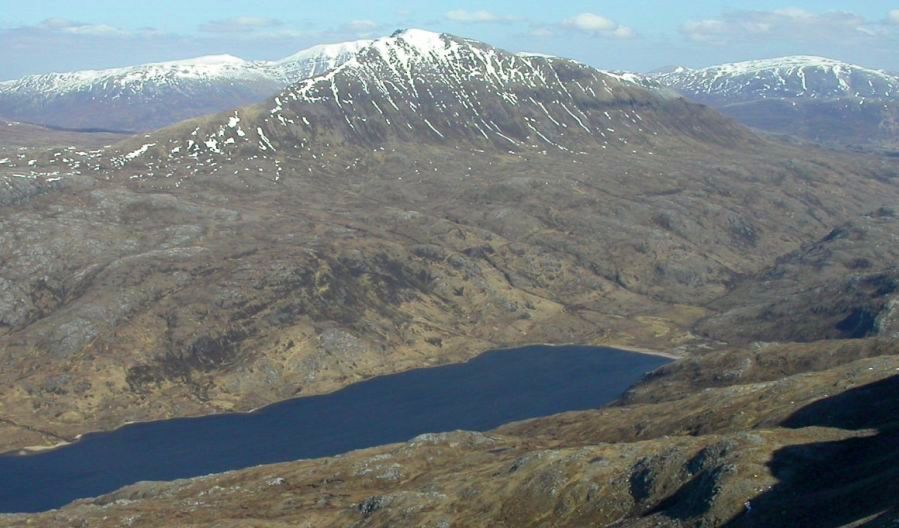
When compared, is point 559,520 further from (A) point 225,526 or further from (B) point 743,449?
(A) point 225,526

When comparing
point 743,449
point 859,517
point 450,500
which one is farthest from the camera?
→ point 450,500

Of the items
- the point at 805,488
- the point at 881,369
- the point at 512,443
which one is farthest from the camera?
the point at 512,443

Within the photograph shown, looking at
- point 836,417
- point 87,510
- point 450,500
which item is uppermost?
point 836,417

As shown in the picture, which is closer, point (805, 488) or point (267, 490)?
point (805, 488)

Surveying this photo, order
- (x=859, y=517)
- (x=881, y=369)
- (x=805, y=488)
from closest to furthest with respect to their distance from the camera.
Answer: (x=859, y=517)
(x=805, y=488)
(x=881, y=369)

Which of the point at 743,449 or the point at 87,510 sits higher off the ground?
the point at 743,449

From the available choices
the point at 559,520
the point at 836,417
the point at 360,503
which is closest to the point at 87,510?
the point at 360,503

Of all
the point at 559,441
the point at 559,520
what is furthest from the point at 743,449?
the point at 559,441

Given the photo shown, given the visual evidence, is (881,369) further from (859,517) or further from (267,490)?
(267,490)

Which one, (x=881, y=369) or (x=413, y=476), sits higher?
(x=881, y=369)
